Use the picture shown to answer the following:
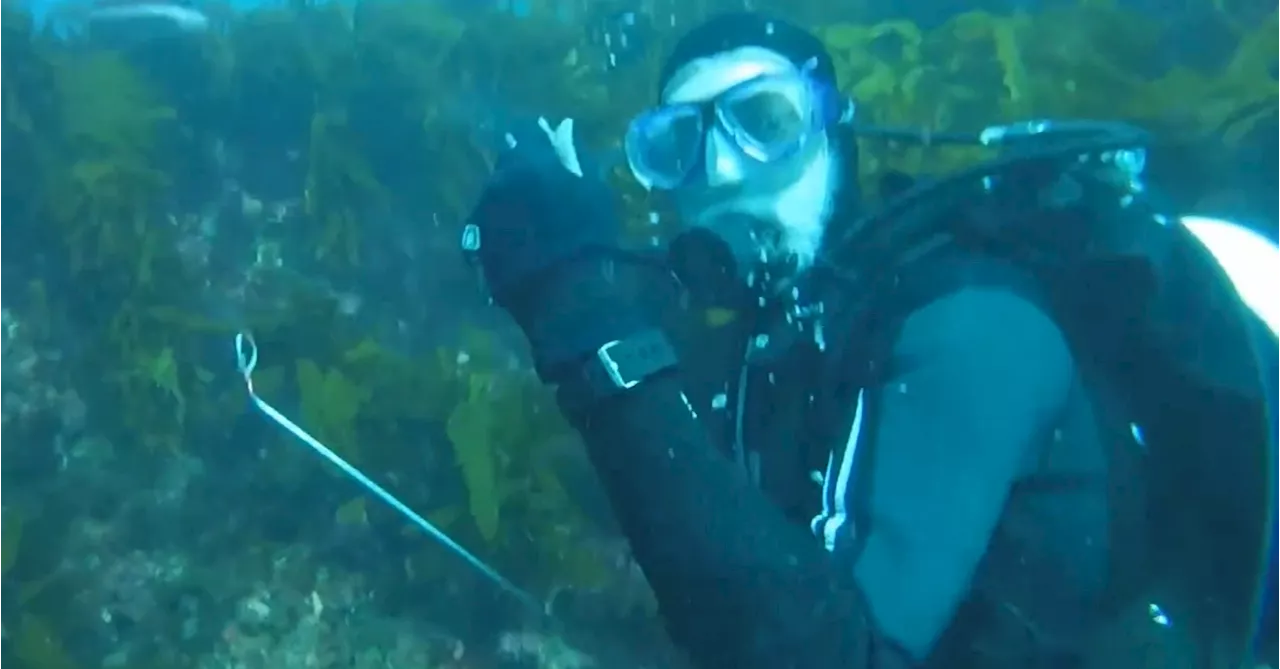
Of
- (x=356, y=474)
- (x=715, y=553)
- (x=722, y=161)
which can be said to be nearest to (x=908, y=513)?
(x=715, y=553)

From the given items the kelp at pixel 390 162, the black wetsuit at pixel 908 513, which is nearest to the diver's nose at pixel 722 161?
the kelp at pixel 390 162

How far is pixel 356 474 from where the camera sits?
152cm

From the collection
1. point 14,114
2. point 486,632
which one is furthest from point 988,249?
point 14,114

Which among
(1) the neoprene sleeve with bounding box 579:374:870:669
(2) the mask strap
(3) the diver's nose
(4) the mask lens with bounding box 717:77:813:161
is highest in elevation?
(4) the mask lens with bounding box 717:77:813:161

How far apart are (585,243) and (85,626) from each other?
0.99 meters

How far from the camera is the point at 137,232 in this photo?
1.64m

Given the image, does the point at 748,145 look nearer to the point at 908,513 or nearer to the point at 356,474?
the point at 908,513

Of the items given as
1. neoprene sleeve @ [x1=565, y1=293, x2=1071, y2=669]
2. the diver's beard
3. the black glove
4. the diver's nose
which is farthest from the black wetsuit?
the diver's nose

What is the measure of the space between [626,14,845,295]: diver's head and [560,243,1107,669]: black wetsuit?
0.36m

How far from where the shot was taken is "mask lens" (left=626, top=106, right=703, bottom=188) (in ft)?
4.78

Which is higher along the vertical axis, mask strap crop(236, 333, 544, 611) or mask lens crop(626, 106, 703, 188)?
mask lens crop(626, 106, 703, 188)

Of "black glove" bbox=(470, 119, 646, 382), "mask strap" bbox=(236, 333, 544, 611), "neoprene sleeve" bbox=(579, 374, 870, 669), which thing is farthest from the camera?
"mask strap" bbox=(236, 333, 544, 611)

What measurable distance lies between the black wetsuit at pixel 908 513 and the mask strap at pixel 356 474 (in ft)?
1.54

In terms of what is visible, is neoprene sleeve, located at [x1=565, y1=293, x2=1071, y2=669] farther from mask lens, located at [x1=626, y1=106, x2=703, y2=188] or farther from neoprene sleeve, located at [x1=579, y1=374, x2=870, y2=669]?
mask lens, located at [x1=626, y1=106, x2=703, y2=188]
